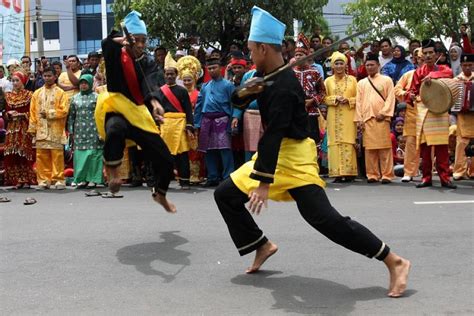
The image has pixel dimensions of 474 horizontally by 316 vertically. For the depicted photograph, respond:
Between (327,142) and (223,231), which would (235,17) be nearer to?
(327,142)

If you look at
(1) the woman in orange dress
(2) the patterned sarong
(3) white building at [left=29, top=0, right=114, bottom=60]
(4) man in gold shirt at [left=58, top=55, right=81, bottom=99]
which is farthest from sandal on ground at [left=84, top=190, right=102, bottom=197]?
(3) white building at [left=29, top=0, right=114, bottom=60]

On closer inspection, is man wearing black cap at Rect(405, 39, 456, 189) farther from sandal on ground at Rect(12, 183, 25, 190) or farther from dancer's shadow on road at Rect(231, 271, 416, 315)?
sandal on ground at Rect(12, 183, 25, 190)

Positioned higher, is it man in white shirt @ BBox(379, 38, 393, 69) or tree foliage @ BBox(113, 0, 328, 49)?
tree foliage @ BBox(113, 0, 328, 49)

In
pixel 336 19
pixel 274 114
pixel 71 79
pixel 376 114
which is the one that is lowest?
pixel 376 114

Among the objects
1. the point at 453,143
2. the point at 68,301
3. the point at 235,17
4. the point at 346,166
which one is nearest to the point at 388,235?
the point at 68,301

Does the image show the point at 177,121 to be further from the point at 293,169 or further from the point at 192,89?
the point at 293,169

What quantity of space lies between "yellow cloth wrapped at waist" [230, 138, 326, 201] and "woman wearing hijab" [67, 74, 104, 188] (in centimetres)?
640

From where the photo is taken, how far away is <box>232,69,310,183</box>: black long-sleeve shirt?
182 inches

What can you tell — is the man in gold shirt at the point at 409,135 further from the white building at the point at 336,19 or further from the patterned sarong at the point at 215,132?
the white building at the point at 336,19

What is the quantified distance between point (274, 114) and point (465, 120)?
20.8 feet

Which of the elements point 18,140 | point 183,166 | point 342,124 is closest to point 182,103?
point 183,166

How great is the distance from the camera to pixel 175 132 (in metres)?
10.7

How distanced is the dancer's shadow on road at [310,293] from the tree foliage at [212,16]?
10755 millimetres

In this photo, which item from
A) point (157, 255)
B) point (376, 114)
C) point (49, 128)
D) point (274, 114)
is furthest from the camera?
point (49, 128)
